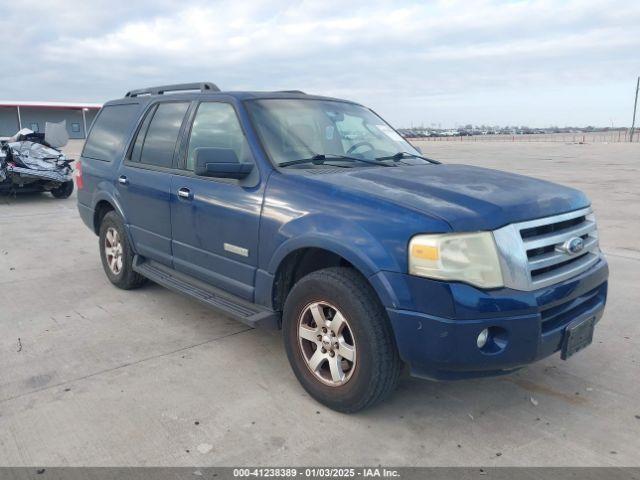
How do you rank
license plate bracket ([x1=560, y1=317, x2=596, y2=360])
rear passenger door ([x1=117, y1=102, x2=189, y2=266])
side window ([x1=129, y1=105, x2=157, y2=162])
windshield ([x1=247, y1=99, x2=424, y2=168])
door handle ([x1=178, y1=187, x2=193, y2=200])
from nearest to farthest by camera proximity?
1. license plate bracket ([x1=560, y1=317, x2=596, y2=360])
2. windshield ([x1=247, y1=99, x2=424, y2=168])
3. door handle ([x1=178, y1=187, x2=193, y2=200])
4. rear passenger door ([x1=117, y1=102, x2=189, y2=266])
5. side window ([x1=129, y1=105, x2=157, y2=162])

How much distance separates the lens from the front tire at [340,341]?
9.41 ft

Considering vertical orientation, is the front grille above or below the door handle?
below

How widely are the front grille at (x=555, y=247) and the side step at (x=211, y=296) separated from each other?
5.24 feet

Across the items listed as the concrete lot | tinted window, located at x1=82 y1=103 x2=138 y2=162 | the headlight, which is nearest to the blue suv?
the headlight

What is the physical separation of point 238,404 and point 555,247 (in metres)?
2.02

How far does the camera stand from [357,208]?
2.99 metres

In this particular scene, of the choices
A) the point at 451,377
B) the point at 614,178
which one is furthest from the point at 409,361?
the point at 614,178

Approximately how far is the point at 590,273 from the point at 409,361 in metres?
1.25

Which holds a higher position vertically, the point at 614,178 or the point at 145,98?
the point at 145,98

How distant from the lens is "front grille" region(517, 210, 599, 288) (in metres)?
2.84

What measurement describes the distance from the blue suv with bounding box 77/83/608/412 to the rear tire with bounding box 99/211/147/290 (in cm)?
48

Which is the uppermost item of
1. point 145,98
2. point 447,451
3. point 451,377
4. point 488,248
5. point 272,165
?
point 145,98

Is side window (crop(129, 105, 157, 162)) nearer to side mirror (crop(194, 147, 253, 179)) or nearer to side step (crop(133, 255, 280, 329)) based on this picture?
side step (crop(133, 255, 280, 329))

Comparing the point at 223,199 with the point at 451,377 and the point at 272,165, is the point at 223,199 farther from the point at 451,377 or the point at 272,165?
the point at 451,377
